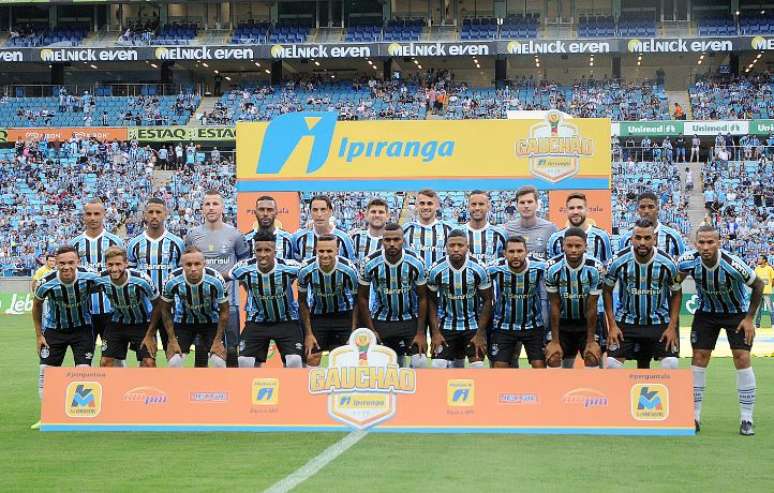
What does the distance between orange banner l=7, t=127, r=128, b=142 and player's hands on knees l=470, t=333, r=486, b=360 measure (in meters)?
37.7

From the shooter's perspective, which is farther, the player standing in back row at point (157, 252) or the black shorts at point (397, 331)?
the player standing in back row at point (157, 252)

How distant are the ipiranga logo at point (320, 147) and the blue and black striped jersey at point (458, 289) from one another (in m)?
7.04

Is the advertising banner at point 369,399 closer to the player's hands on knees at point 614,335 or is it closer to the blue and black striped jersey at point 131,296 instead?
the player's hands on knees at point 614,335

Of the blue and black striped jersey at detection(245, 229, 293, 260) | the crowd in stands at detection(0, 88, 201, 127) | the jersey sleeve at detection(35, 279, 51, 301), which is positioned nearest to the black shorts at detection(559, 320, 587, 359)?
the blue and black striped jersey at detection(245, 229, 293, 260)

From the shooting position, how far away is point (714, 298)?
985cm

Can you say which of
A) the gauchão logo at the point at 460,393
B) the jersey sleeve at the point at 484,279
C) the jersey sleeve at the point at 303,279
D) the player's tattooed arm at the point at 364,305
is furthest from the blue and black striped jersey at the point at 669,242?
the jersey sleeve at the point at 303,279

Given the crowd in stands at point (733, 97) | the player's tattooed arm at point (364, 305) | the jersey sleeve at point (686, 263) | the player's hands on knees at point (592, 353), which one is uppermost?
the crowd in stands at point (733, 97)

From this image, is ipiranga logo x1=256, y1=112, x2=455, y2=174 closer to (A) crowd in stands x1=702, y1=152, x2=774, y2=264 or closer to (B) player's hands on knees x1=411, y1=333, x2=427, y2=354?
(B) player's hands on knees x1=411, y1=333, x2=427, y2=354

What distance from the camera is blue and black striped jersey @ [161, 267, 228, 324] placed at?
10367mm

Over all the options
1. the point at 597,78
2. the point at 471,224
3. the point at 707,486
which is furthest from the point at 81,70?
the point at 707,486

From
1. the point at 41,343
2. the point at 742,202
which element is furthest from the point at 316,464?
the point at 742,202

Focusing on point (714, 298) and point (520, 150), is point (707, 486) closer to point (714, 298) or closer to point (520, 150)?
point (714, 298)

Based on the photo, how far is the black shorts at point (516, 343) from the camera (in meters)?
10.5

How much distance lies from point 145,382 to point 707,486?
4.72m
